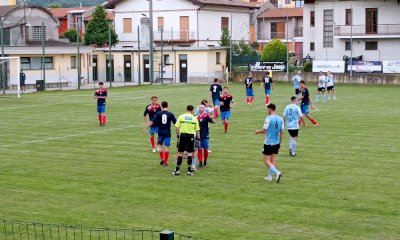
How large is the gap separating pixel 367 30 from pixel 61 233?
55.5 m

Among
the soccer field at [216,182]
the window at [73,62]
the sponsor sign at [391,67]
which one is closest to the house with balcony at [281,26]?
the sponsor sign at [391,67]

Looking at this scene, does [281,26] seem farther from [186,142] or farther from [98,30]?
[186,142]

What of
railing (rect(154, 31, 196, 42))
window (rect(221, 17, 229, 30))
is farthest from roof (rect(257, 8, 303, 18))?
railing (rect(154, 31, 196, 42))

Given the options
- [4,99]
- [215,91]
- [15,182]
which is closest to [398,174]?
[15,182]

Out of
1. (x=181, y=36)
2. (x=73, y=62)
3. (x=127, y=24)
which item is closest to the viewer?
(x=73, y=62)

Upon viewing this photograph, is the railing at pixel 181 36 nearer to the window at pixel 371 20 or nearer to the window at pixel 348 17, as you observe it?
the window at pixel 348 17

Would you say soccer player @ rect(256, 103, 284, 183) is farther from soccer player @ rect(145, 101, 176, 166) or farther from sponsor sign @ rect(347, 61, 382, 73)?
sponsor sign @ rect(347, 61, 382, 73)

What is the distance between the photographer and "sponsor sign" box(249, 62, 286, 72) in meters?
62.7

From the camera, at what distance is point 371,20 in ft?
214

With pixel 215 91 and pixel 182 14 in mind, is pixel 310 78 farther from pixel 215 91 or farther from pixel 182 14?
pixel 215 91

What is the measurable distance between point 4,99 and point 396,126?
26376mm

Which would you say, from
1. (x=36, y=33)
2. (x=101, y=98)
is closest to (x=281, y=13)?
(x=36, y=33)

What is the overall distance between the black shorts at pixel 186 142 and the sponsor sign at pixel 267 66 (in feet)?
145

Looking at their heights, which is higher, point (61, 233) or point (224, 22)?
point (224, 22)
